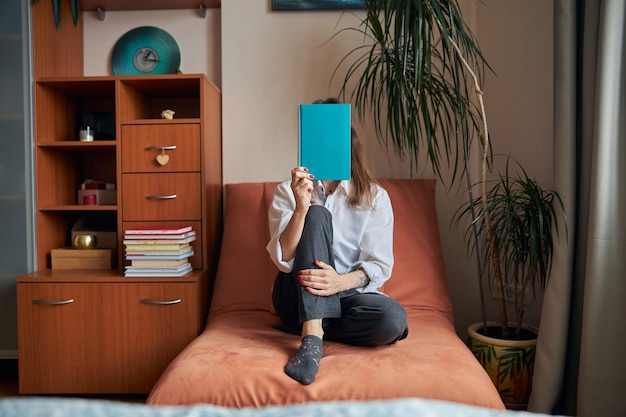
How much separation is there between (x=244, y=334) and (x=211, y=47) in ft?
4.85

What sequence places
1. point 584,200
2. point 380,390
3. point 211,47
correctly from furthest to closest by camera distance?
point 211,47 < point 584,200 < point 380,390

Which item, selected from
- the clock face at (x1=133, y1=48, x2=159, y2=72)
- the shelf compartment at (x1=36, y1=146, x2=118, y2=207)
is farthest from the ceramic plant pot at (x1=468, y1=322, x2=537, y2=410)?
the clock face at (x1=133, y1=48, x2=159, y2=72)

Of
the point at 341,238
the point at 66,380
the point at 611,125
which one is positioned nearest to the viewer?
the point at 611,125

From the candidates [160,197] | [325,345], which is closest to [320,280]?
[325,345]

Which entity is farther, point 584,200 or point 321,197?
point 321,197

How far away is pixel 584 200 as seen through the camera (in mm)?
1753

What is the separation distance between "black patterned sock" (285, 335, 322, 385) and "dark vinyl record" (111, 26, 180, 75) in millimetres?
1607

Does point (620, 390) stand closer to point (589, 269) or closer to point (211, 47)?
point (589, 269)

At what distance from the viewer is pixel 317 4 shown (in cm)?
254

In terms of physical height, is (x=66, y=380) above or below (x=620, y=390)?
below

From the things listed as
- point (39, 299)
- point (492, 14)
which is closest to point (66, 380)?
point (39, 299)

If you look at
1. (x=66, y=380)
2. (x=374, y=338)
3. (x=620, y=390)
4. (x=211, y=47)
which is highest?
(x=211, y=47)

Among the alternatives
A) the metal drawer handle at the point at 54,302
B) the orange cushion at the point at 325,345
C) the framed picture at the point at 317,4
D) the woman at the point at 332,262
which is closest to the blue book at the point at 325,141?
the woman at the point at 332,262

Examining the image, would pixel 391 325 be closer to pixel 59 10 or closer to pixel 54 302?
pixel 54 302
